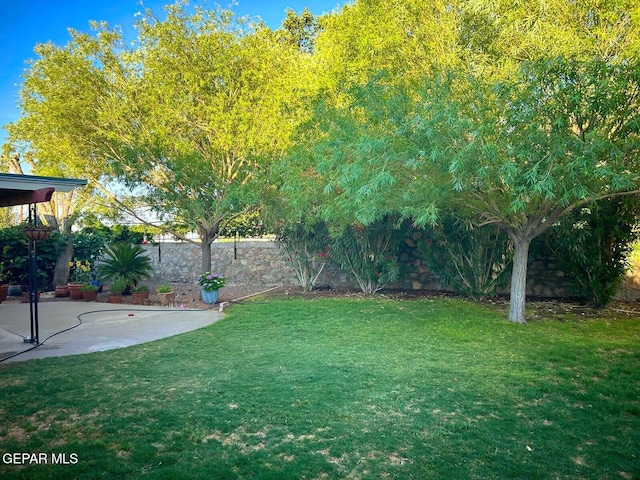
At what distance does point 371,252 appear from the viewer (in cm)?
1009

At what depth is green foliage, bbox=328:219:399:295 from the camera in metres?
9.91

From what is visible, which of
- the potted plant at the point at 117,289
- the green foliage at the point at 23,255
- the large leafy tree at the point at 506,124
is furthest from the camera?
the green foliage at the point at 23,255

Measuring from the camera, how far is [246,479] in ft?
8.14

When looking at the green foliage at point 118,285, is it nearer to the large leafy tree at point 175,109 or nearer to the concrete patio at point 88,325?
the concrete patio at point 88,325

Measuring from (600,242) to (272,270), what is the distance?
26.2ft

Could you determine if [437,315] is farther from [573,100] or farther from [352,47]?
[352,47]

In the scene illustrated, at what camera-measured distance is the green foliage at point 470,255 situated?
8.52 m

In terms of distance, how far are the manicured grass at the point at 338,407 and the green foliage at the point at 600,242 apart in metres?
1.81

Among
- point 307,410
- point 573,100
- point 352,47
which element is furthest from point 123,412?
point 352,47

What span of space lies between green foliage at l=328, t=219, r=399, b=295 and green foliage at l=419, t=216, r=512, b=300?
88 cm

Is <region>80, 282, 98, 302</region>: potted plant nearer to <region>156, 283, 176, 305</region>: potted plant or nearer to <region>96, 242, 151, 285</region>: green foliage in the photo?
<region>96, 242, 151, 285</region>: green foliage

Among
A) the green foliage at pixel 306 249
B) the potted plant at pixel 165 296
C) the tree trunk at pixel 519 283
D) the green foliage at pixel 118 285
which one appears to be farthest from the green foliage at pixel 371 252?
the green foliage at pixel 118 285

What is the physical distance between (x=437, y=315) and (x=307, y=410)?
4.53 meters

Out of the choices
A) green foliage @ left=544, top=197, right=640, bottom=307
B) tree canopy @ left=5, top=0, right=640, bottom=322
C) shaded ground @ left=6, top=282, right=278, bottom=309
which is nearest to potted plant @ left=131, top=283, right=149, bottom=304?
shaded ground @ left=6, top=282, right=278, bottom=309
